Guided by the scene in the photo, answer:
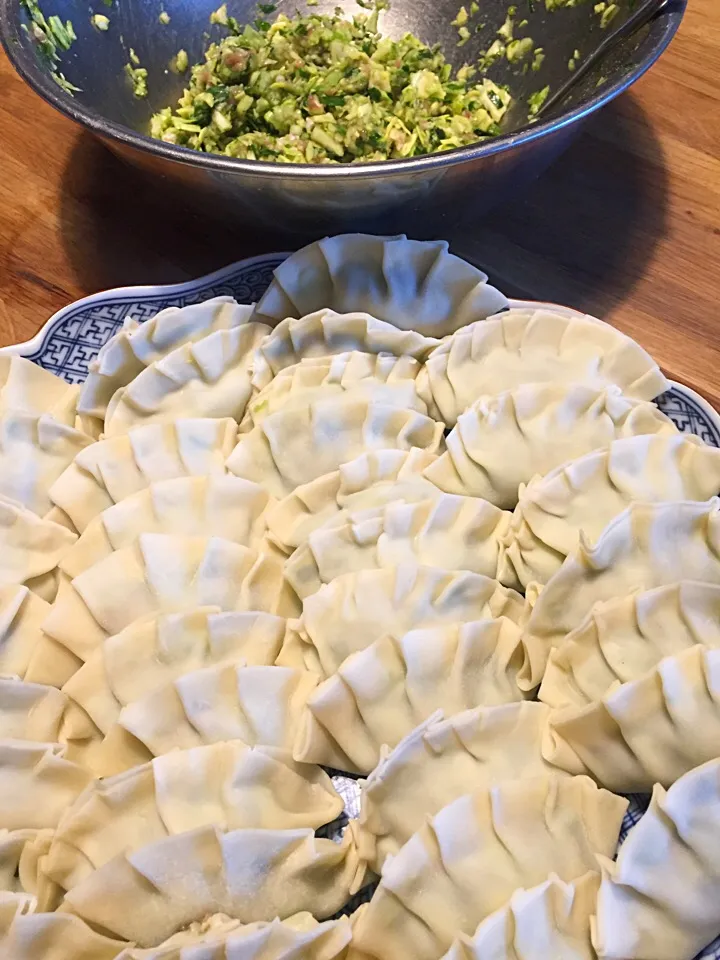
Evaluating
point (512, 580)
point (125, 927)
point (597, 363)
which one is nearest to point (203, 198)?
point (597, 363)

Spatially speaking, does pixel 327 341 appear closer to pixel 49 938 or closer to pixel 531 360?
pixel 531 360

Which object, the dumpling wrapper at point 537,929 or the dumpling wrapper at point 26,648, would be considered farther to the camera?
the dumpling wrapper at point 26,648

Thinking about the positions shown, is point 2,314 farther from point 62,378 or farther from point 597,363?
point 597,363

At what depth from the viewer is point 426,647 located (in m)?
1.04

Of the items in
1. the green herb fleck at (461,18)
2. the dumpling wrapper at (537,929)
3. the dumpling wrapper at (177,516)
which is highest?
the green herb fleck at (461,18)

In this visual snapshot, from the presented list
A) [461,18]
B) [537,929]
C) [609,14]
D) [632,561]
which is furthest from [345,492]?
[461,18]

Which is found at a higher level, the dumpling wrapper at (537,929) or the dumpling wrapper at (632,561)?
the dumpling wrapper at (632,561)

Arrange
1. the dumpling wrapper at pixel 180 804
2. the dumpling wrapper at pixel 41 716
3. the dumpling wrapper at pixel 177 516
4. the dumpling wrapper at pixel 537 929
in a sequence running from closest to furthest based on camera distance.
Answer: the dumpling wrapper at pixel 537 929 → the dumpling wrapper at pixel 180 804 → the dumpling wrapper at pixel 41 716 → the dumpling wrapper at pixel 177 516

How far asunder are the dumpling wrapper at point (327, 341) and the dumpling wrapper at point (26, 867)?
771 millimetres

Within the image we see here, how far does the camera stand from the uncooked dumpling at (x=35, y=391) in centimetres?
136

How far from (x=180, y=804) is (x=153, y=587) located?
31cm

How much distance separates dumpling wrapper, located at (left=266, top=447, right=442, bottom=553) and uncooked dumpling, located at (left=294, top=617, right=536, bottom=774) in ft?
0.77

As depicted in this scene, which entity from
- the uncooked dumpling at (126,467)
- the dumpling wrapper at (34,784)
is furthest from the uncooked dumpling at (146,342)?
the dumpling wrapper at (34,784)

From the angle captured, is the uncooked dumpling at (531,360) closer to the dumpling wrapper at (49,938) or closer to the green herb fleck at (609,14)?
the green herb fleck at (609,14)
